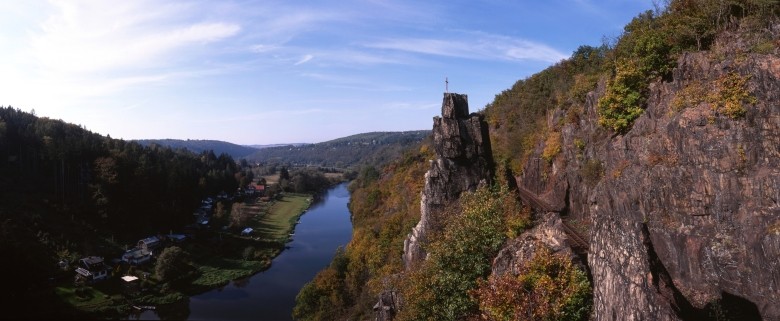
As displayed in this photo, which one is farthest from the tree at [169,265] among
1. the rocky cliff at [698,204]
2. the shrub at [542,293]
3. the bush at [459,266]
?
the shrub at [542,293]

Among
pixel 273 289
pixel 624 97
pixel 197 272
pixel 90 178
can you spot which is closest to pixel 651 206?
pixel 624 97

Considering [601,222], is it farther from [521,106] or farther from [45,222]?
[45,222]

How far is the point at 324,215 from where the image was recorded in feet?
294

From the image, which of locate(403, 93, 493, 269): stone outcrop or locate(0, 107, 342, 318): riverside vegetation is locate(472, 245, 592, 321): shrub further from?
locate(0, 107, 342, 318): riverside vegetation

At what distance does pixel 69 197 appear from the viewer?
2384 inches

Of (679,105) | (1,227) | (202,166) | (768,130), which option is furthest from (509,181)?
(202,166)

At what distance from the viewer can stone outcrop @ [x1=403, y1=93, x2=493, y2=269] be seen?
23891 mm

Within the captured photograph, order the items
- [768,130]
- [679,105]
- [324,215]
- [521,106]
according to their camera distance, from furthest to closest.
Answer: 1. [324,215]
2. [521,106]
3. [679,105]
4. [768,130]

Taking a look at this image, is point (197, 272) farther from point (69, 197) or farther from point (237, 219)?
point (69, 197)

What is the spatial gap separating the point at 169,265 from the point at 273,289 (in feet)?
35.3

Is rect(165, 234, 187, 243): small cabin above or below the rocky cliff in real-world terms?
below

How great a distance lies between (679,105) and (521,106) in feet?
76.1

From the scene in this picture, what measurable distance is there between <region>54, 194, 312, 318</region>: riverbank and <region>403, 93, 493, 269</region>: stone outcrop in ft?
93.8

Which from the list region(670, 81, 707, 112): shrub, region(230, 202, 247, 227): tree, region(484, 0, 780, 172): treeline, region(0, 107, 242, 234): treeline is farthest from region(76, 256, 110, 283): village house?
region(670, 81, 707, 112): shrub
